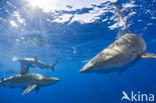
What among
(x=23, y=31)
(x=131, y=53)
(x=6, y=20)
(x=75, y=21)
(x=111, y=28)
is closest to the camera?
(x=131, y=53)

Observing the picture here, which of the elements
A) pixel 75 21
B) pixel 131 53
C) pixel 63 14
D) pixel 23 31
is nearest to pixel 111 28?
pixel 75 21

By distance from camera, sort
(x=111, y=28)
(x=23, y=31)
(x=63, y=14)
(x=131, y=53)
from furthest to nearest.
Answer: (x=111, y=28) → (x=23, y=31) → (x=63, y=14) → (x=131, y=53)

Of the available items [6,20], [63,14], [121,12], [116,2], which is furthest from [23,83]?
[121,12]

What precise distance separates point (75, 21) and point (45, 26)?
3.98m

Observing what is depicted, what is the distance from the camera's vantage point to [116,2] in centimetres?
1167

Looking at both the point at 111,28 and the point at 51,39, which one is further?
the point at 51,39

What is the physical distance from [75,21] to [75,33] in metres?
3.68

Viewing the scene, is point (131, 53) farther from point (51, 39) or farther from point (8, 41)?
point (8, 41)

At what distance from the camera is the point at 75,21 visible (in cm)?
1510

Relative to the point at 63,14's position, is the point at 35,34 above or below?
below

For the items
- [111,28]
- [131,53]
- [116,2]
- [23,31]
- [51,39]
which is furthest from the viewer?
[51,39]

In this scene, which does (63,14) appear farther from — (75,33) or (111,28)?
(111,28)

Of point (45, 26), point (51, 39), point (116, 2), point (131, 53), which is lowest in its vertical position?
point (131, 53)

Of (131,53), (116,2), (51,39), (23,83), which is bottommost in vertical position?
(23,83)
